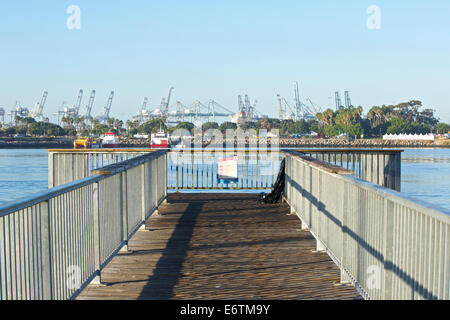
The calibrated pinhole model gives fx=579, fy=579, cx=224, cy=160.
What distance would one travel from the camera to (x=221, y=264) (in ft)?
21.9

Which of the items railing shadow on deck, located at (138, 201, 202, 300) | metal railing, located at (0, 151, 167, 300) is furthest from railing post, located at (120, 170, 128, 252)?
railing shadow on deck, located at (138, 201, 202, 300)

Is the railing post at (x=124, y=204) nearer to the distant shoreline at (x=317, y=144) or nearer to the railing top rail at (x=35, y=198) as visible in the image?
the railing top rail at (x=35, y=198)

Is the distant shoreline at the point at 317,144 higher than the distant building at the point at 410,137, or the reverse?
the distant building at the point at 410,137

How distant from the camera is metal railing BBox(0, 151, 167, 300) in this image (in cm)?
332

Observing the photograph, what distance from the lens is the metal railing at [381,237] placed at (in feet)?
10.1

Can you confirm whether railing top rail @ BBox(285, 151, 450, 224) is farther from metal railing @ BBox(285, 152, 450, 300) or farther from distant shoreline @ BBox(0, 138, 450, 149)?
distant shoreline @ BBox(0, 138, 450, 149)

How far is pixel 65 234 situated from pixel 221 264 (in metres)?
2.62

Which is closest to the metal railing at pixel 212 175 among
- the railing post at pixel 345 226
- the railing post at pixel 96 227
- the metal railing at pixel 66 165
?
the metal railing at pixel 66 165

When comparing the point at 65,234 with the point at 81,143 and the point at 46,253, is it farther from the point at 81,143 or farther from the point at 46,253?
the point at 81,143

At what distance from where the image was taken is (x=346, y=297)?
5332mm

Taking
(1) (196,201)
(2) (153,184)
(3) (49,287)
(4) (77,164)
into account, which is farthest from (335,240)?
(4) (77,164)

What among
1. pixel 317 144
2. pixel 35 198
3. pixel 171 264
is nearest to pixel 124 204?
pixel 171 264
